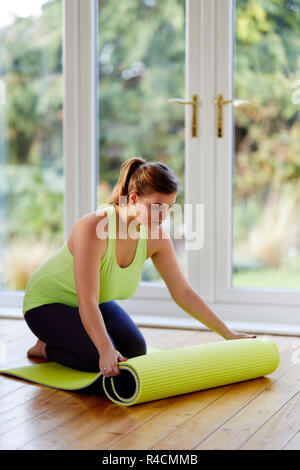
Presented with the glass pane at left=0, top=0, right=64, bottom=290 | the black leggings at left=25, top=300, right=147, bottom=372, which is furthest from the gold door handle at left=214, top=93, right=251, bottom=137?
the black leggings at left=25, top=300, right=147, bottom=372

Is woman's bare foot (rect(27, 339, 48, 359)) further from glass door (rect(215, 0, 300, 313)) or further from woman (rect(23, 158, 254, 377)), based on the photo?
glass door (rect(215, 0, 300, 313))

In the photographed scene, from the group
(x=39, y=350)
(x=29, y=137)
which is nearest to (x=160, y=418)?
(x=39, y=350)

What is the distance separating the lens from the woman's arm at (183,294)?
224 cm

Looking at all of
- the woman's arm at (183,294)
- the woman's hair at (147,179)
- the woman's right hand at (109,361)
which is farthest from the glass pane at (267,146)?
the woman's right hand at (109,361)

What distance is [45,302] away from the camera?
229cm

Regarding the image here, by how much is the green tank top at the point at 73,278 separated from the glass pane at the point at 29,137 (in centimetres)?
118

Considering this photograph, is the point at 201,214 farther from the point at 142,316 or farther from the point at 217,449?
the point at 217,449

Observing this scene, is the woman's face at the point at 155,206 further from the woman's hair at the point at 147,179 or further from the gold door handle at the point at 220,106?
the gold door handle at the point at 220,106

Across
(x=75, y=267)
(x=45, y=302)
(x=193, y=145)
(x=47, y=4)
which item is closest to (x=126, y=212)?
(x=75, y=267)

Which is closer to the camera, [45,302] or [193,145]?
[45,302]

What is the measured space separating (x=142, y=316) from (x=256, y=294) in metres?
0.62

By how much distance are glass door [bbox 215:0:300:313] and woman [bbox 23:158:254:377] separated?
87 centimetres

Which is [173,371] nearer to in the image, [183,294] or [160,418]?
[160,418]

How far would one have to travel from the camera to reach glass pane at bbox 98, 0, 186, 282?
3133 millimetres
